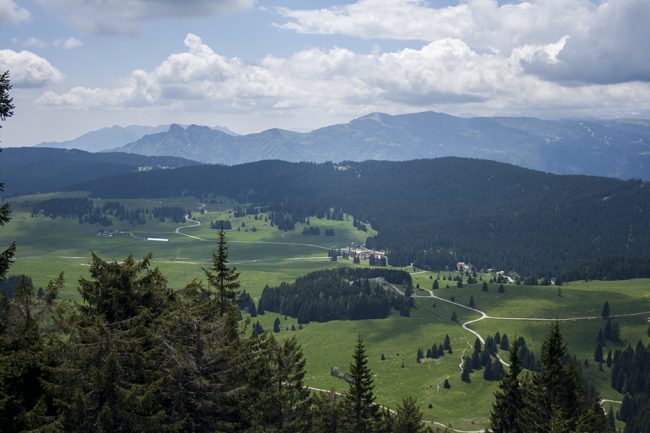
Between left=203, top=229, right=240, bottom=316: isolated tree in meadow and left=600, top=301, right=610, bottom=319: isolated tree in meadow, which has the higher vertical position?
left=203, top=229, right=240, bottom=316: isolated tree in meadow

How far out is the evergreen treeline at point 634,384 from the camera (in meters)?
118

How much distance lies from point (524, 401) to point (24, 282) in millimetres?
40261

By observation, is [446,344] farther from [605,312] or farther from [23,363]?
[23,363]

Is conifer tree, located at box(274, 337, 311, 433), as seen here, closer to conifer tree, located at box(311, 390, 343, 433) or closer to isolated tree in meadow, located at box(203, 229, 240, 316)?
conifer tree, located at box(311, 390, 343, 433)

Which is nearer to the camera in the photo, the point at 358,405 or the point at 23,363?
the point at 23,363

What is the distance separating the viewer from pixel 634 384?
14088 centimetres

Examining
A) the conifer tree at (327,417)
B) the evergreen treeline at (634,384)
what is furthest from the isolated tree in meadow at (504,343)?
the conifer tree at (327,417)

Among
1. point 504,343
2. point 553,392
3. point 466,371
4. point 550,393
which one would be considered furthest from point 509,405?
point 504,343

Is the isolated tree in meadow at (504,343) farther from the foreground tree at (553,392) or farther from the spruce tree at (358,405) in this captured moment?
the spruce tree at (358,405)

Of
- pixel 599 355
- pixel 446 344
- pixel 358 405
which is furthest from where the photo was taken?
pixel 446 344

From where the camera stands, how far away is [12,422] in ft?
94.0

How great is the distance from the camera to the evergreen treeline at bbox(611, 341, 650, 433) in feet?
385

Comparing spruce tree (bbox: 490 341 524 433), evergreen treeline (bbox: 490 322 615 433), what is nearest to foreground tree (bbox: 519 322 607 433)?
evergreen treeline (bbox: 490 322 615 433)

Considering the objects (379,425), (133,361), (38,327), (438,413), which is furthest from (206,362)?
(438,413)
